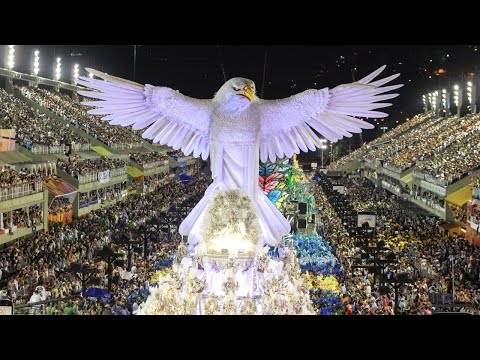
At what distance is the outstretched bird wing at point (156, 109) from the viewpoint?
18.6 metres

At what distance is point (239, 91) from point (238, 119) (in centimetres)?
72

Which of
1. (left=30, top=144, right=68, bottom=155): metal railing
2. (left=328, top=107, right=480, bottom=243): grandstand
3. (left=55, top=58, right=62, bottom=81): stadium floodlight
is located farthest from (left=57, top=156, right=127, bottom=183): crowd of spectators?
(left=55, top=58, right=62, bottom=81): stadium floodlight

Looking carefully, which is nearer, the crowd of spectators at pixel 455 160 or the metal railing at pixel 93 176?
the crowd of spectators at pixel 455 160

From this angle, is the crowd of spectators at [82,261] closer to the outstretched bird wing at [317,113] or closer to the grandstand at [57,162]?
the grandstand at [57,162]

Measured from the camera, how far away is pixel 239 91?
1800 centimetres

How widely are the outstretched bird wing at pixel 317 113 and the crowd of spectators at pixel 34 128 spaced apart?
84.4 feet

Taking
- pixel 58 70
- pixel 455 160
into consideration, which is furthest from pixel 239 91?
pixel 58 70

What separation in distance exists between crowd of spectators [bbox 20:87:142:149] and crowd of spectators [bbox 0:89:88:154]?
3056 millimetres

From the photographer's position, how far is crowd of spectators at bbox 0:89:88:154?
146 feet

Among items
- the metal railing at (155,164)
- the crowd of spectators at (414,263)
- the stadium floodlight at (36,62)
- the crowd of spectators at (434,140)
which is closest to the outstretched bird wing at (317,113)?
the crowd of spectators at (414,263)

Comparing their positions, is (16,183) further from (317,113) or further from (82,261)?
(317,113)

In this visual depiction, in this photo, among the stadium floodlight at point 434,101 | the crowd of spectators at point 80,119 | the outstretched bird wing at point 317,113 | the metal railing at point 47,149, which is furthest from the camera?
the stadium floodlight at point 434,101

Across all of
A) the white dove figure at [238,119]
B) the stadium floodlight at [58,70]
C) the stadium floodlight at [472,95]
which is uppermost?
the stadium floodlight at [58,70]

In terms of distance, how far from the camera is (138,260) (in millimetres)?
29453
